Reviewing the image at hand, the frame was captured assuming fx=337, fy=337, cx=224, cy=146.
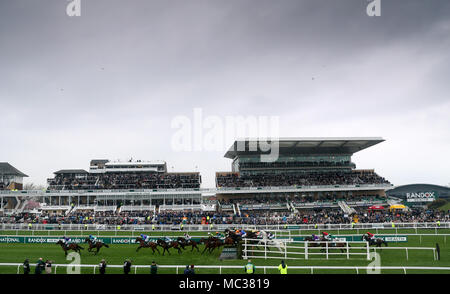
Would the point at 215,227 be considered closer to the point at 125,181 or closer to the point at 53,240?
the point at 53,240

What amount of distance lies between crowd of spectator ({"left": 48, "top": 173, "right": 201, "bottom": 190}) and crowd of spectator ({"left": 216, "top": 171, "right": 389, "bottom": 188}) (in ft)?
18.0

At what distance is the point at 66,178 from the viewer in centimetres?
5606

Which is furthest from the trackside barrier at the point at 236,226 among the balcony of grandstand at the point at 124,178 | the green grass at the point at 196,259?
the balcony of grandstand at the point at 124,178

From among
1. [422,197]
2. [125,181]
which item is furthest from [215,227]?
[422,197]

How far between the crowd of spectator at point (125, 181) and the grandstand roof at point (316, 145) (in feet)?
31.3

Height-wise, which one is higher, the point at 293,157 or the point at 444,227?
the point at 293,157

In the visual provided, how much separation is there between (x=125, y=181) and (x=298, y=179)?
91.0 feet

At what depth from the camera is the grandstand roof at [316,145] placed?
51819mm

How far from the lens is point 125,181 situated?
5372 cm

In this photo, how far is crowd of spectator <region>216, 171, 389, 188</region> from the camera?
173 feet

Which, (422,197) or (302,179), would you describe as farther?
(302,179)
